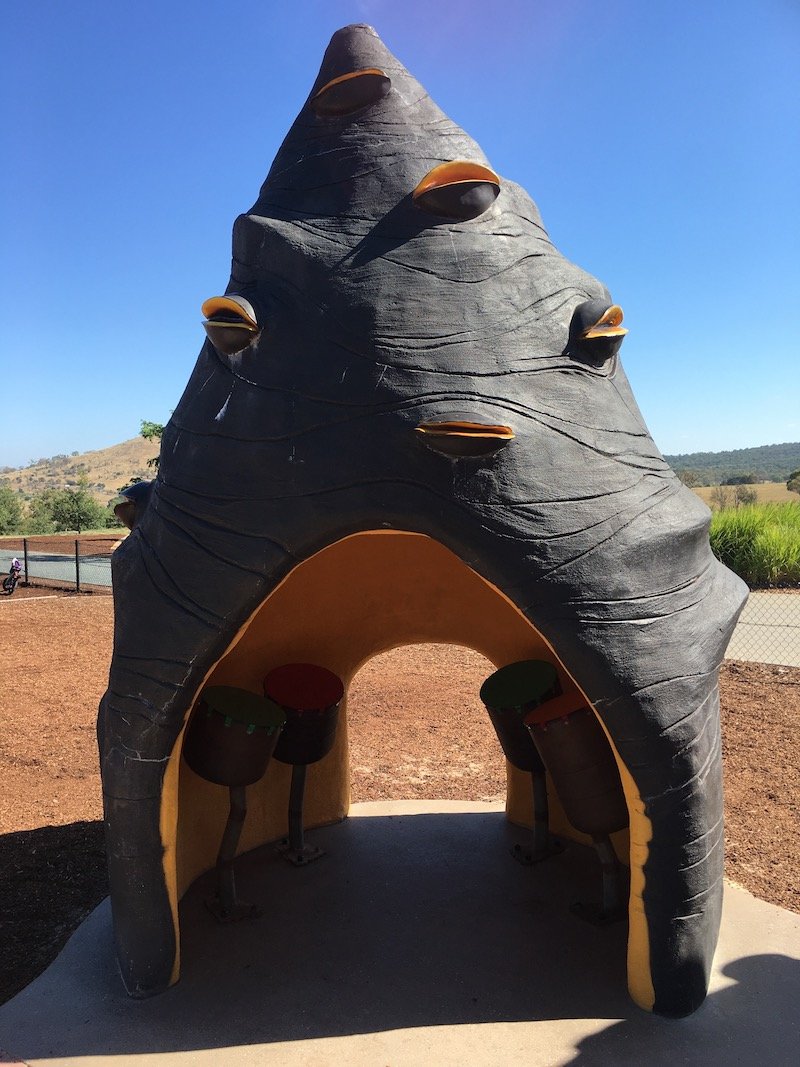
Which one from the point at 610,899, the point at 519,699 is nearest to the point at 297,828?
the point at 519,699

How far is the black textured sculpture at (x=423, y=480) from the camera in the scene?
2865 mm

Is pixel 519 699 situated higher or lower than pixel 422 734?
higher

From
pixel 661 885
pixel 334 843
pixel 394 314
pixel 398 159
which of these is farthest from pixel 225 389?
pixel 334 843

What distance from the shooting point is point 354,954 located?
371cm

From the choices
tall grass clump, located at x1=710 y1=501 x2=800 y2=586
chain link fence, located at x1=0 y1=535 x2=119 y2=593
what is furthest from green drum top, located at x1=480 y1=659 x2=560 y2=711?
tall grass clump, located at x1=710 y1=501 x2=800 y2=586

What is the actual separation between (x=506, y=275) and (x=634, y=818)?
89.3 inches

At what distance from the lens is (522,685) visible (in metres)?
4.48

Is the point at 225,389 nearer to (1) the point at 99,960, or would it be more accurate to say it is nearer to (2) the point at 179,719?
(2) the point at 179,719

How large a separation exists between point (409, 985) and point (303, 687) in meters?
1.76

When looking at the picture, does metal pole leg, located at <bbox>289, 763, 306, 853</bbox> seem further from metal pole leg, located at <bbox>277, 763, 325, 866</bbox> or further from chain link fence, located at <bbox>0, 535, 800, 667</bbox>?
chain link fence, located at <bbox>0, 535, 800, 667</bbox>

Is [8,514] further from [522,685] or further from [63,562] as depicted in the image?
[522,685]

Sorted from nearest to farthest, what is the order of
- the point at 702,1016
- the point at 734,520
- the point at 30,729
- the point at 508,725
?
the point at 702,1016
the point at 508,725
the point at 30,729
the point at 734,520

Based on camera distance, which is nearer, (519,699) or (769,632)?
(519,699)

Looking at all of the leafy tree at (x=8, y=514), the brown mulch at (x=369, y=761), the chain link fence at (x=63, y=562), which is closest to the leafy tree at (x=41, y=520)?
the leafy tree at (x=8, y=514)
